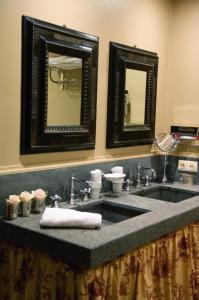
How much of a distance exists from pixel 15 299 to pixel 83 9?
5.05 ft

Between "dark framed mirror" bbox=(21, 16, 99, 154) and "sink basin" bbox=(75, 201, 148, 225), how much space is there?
13.3 inches

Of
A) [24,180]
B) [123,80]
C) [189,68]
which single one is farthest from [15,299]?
[189,68]

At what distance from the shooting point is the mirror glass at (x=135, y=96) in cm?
246

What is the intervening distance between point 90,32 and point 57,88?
1.42ft

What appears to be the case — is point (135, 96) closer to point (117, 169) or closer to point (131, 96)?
point (131, 96)

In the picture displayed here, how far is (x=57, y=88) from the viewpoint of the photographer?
1957mm

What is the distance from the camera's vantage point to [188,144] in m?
2.75

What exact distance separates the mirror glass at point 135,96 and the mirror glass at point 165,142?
0.73 ft

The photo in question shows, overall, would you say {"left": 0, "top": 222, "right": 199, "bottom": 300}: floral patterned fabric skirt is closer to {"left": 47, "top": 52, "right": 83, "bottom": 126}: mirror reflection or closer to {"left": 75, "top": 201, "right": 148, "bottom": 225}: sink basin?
{"left": 75, "top": 201, "right": 148, "bottom": 225}: sink basin

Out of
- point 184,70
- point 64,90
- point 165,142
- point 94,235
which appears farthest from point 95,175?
point 184,70

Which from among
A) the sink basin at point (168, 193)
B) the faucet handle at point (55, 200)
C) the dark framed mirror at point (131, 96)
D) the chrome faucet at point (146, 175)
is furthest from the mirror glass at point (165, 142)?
the faucet handle at point (55, 200)

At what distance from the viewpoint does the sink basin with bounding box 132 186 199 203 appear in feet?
→ 8.20

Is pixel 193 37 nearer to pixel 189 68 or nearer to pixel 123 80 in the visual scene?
pixel 189 68

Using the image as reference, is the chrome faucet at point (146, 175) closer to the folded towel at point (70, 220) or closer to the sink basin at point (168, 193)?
the sink basin at point (168, 193)
